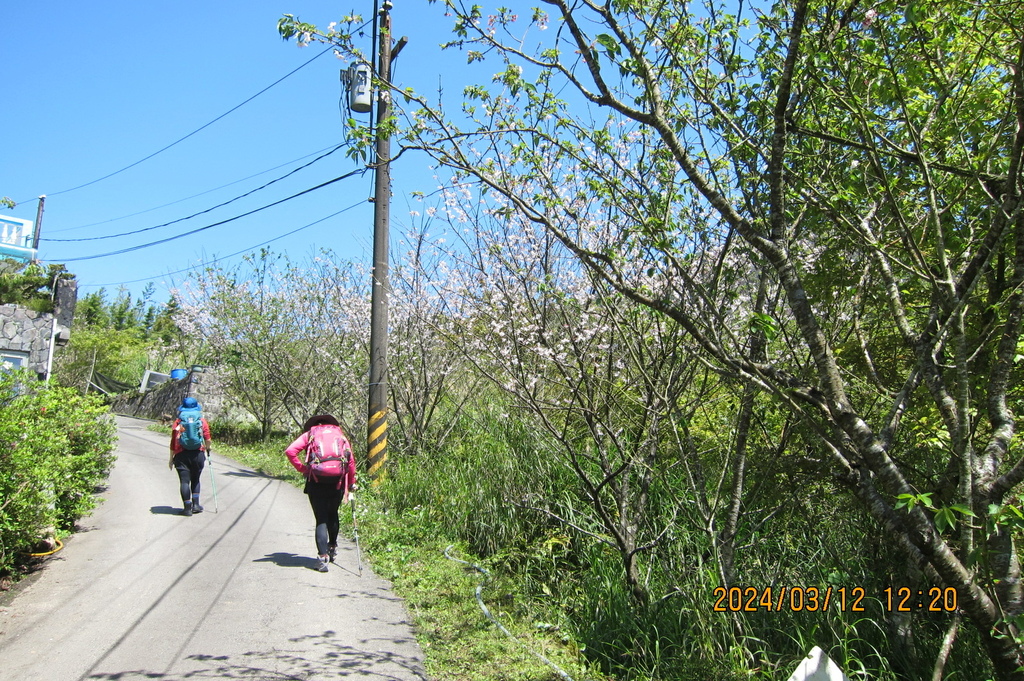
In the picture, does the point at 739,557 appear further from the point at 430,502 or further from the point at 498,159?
the point at 430,502

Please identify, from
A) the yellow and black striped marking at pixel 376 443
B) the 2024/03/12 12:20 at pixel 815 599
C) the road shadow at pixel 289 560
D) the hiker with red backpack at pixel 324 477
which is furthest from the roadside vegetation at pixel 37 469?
the 2024/03/12 12:20 at pixel 815 599

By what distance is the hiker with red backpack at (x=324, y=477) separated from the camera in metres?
7.75

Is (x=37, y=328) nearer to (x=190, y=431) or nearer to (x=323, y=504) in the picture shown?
(x=190, y=431)

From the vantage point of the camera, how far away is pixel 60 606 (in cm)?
622

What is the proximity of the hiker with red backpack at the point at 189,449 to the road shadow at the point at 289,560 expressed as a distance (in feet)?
7.91

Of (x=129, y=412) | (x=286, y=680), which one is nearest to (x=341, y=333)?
(x=286, y=680)

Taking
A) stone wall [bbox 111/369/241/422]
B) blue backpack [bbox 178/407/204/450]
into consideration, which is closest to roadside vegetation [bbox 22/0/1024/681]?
blue backpack [bbox 178/407/204/450]

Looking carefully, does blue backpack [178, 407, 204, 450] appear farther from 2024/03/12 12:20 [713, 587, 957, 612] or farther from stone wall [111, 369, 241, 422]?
stone wall [111, 369, 241, 422]

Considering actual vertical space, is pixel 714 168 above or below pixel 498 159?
below

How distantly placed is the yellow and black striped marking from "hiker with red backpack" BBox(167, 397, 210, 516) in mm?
2766

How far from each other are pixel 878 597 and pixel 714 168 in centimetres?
321

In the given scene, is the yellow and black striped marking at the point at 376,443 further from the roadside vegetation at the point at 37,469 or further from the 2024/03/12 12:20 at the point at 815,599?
the 2024/03/12 12:20 at the point at 815,599

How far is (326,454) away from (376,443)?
14.9 feet

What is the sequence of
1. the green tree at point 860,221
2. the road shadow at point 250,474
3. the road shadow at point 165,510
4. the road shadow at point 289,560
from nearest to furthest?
the green tree at point 860,221
the road shadow at point 289,560
the road shadow at point 165,510
the road shadow at point 250,474
